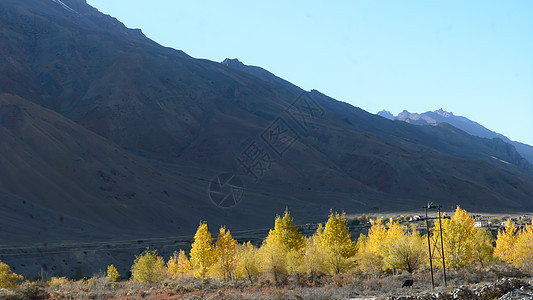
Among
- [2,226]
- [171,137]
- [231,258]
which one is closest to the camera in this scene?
[231,258]

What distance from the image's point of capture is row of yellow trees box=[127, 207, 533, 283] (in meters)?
43.4

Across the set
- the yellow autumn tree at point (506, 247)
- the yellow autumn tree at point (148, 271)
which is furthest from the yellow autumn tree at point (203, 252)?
the yellow autumn tree at point (506, 247)

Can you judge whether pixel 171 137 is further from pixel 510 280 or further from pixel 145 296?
pixel 510 280

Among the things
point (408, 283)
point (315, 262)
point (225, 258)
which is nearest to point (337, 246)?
point (315, 262)

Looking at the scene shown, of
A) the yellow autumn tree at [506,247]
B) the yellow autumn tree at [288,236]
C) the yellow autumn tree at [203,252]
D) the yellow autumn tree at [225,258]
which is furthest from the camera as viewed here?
the yellow autumn tree at [203,252]

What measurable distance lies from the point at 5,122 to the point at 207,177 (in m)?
61.4

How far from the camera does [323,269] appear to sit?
44594 millimetres

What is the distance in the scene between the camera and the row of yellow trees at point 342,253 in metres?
43.4

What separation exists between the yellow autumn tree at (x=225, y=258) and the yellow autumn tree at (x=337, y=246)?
10.2 meters

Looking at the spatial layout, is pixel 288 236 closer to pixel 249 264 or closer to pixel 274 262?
pixel 249 264

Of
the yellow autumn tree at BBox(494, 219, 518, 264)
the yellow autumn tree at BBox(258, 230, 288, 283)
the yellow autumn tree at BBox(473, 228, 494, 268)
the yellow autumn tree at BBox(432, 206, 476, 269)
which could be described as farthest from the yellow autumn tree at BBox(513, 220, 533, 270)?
the yellow autumn tree at BBox(258, 230, 288, 283)

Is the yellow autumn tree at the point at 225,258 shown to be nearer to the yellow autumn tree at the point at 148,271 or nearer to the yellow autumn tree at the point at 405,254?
the yellow autumn tree at the point at 148,271

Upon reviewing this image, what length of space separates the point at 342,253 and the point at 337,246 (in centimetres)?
236

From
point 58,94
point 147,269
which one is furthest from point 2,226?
point 58,94
